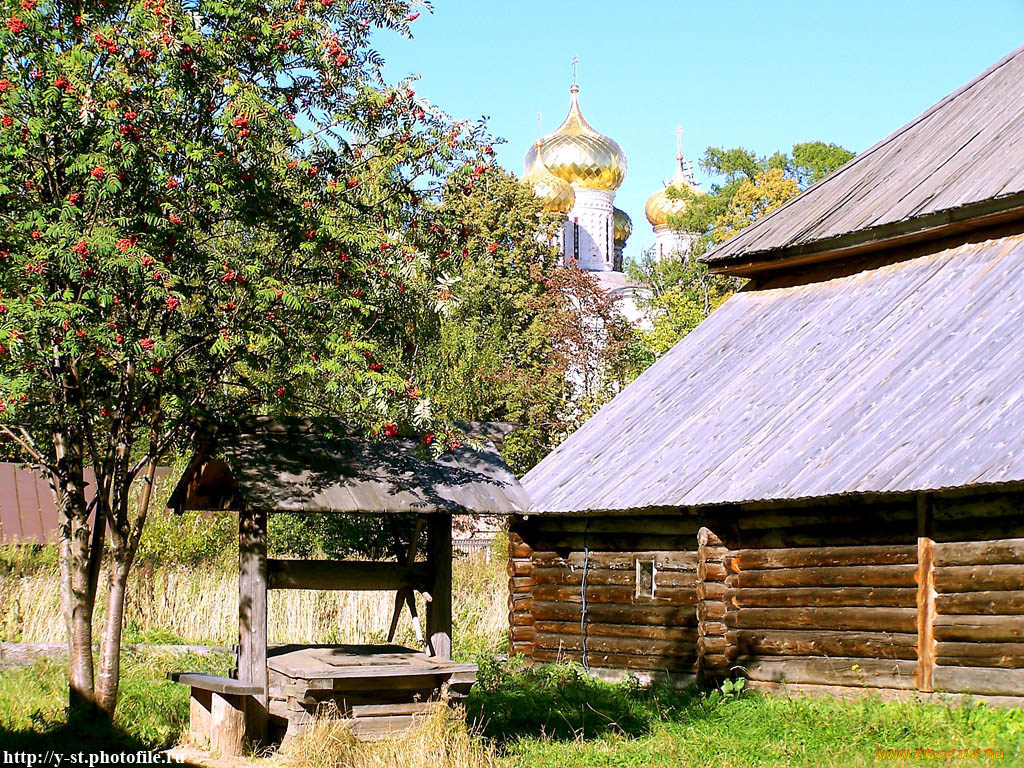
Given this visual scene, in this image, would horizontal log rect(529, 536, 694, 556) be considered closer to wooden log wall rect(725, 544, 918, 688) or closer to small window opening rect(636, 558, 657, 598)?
small window opening rect(636, 558, 657, 598)

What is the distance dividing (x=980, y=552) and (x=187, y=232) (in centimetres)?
727

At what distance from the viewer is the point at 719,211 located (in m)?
36.7

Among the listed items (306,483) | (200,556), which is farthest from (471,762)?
(200,556)

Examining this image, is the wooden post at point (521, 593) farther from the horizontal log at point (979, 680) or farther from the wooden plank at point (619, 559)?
the horizontal log at point (979, 680)

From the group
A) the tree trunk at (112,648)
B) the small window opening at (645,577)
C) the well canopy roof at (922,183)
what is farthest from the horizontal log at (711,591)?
the tree trunk at (112,648)

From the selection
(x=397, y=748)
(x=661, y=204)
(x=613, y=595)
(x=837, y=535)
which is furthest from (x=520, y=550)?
(x=661, y=204)

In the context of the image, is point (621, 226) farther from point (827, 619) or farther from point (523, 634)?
point (827, 619)

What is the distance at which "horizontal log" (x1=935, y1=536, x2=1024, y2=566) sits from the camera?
1091cm

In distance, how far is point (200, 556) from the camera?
2123cm

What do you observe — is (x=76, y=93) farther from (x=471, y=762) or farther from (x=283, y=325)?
(x=471, y=762)

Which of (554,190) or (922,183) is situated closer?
(922,183)

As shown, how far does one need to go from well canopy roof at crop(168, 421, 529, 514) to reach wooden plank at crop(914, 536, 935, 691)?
12.5 feet

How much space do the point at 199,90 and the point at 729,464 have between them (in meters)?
6.97

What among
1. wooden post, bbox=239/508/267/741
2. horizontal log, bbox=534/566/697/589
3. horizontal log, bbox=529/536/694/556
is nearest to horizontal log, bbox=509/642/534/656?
horizontal log, bbox=534/566/697/589
